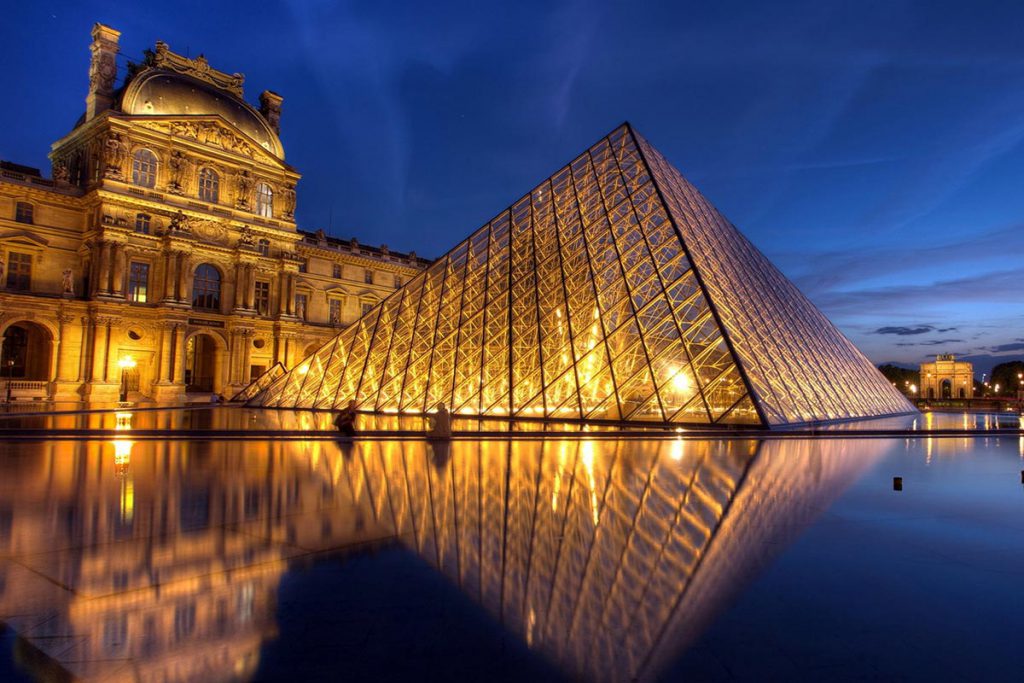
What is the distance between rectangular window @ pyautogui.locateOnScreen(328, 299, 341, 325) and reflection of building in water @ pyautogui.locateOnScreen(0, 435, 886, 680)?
45.5 m

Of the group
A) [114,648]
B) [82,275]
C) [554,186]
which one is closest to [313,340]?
[82,275]

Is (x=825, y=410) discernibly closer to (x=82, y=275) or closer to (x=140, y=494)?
(x=140, y=494)

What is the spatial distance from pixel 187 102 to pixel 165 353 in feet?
59.8

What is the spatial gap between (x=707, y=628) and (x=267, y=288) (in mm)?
48896

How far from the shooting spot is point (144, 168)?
135ft

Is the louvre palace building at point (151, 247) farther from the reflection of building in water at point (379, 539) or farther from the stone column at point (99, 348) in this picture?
the reflection of building in water at point (379, 539)

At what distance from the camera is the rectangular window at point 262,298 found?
47.1 m

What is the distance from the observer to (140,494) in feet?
23.8

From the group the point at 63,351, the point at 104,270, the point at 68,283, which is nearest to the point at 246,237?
the point at 104,270

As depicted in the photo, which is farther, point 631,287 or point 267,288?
point 267,288

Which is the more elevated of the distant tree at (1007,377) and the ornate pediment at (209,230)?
the ornate pediment at (209,230)

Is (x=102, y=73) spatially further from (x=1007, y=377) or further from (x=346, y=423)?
(x=1007, y=377)

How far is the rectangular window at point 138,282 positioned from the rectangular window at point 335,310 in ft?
52.5

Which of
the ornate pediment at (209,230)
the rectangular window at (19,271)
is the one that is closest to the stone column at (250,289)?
the ornate pediment at (209,230)
